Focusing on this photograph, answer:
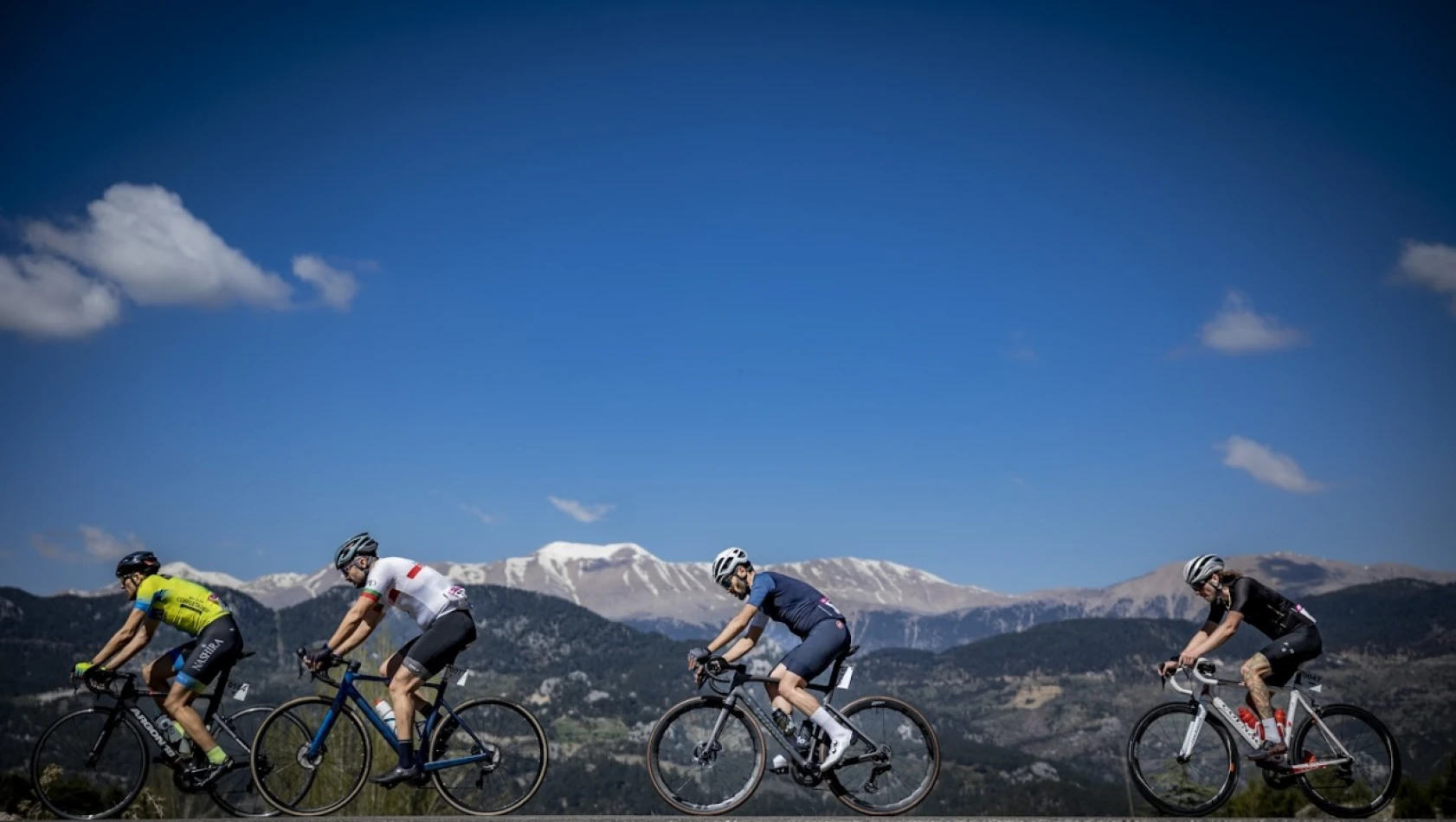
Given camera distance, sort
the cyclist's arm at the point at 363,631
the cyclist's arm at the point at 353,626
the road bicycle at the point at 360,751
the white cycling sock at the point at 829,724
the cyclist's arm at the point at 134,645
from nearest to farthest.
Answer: the white cycling sock at the point at 829,724, the cyclist's arm at the point at 353,626, the cyclist's arm at the point at 363,631, the road bicycle at the point at 360,751, the cyclist's arm at the point at 134,645

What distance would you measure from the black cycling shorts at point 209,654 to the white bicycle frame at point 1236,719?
1003 cm

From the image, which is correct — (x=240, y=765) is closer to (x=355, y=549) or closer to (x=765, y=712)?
(x=355, y=549)

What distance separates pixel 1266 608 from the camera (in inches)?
457

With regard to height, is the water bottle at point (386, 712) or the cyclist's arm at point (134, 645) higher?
the cyclist's arm at point (134, 645)

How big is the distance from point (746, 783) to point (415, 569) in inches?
158

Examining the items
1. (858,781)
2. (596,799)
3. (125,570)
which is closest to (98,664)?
(125,570)

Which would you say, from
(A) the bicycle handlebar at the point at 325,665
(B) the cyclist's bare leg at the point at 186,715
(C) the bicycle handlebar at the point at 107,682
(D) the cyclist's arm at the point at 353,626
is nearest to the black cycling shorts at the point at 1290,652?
(D) the cyclist's arm at the point at 353,626

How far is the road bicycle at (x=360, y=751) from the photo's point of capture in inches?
449

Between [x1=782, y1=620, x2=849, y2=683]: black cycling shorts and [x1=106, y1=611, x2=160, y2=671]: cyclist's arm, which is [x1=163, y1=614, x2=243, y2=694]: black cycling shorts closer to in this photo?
[x1=106, y1=611, x2=160, y2=671]: cyclist's arm

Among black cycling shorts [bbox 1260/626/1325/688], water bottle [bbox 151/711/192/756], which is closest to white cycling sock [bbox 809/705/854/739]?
black cycling shorts [bbox 1260/626/1325/688]

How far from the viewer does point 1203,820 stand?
12195 mm

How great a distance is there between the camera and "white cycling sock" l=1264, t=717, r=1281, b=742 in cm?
1138

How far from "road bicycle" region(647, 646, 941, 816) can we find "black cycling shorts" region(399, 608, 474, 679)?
7.14 ft

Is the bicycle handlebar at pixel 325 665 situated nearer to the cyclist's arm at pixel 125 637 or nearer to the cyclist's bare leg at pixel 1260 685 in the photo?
the cyclist's arm at pixel 125 637
